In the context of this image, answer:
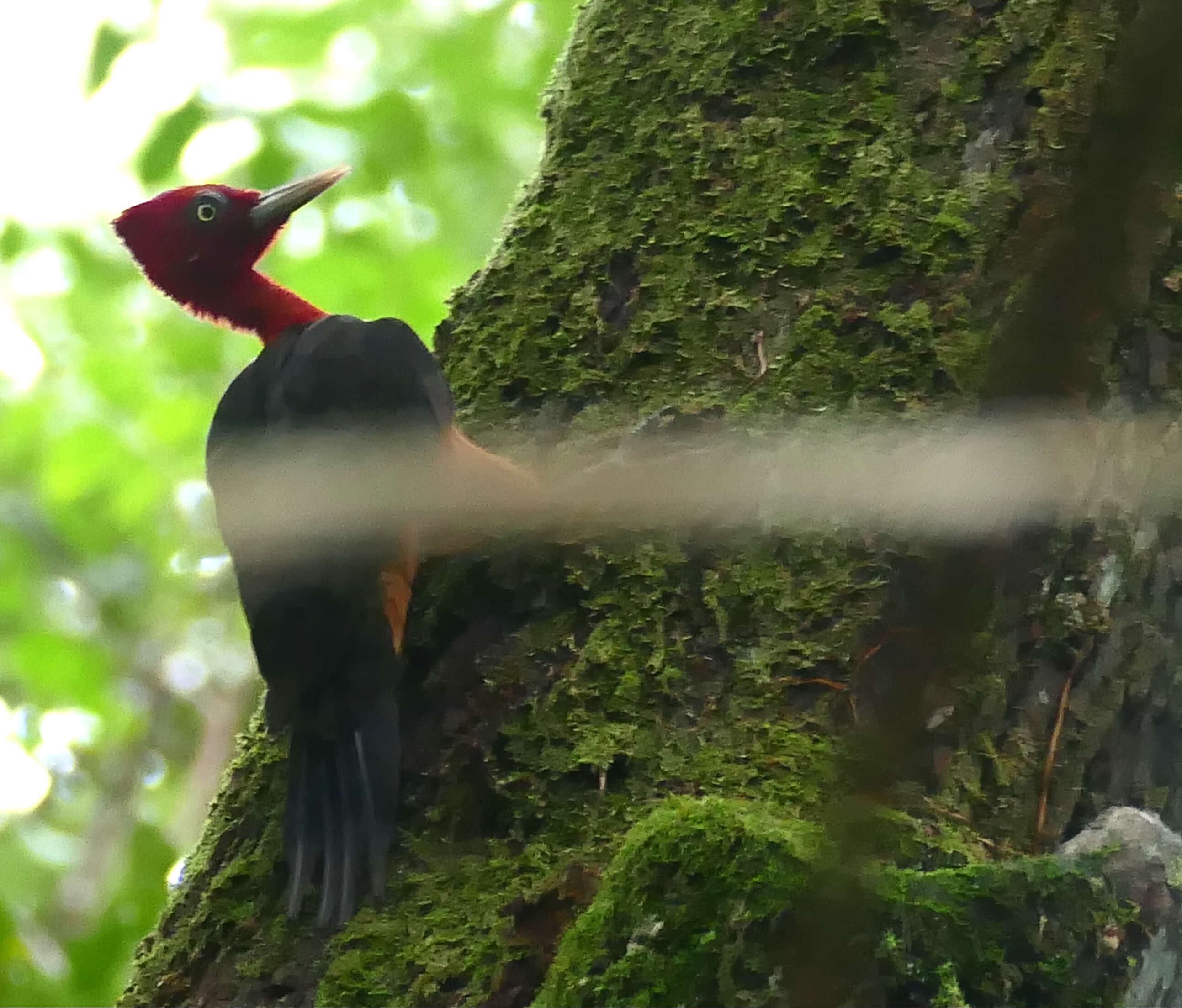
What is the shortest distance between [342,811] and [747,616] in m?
0.67

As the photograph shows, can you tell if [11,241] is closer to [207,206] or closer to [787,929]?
[207,206]

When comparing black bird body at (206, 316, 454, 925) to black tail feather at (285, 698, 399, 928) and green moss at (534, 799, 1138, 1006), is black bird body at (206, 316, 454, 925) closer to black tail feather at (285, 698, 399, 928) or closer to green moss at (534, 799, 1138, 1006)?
black tail feather at (285, 698, 399, 928)

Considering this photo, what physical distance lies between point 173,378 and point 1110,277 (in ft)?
18.4

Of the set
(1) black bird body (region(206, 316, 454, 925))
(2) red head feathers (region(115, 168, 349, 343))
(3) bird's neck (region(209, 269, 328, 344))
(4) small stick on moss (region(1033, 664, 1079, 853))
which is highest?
(2) red head feathers (region(115, 168, 349, 343))

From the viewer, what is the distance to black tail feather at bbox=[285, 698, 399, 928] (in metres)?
1.83

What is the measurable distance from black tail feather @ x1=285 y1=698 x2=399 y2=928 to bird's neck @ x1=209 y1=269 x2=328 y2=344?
1.60 m

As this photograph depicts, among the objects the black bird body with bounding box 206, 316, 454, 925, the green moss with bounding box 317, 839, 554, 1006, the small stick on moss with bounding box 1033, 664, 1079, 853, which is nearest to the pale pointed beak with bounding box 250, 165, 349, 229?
the black bird body with bounding box 206, 316, 454, 925

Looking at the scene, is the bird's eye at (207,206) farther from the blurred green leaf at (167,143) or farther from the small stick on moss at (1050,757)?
the small stick on moss at (1050,757)

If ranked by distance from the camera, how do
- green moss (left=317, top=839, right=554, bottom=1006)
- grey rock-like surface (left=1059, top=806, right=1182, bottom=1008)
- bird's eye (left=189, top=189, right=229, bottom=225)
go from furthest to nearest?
bird's eye (left=189, top=189, right=229, bottom=225) < green moss (left=317, top=839, right=554, bottom=1006) < grey rock-like surface (left=1059, top=806, right=1182, bottom=1008)

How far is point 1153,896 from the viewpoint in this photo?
1501 mm

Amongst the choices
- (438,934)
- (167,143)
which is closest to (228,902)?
(438,934)

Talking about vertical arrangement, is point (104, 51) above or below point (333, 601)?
above

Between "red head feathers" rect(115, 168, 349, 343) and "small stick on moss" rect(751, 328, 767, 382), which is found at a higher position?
"red head feathers" rect(115, 168, 349, 343)

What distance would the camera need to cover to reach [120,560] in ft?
20.0
